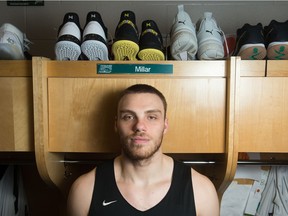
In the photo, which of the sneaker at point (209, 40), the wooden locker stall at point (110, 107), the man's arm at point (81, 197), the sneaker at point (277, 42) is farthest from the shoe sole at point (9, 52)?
the sneaker at point (277, 42)

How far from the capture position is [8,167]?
4.18 ft

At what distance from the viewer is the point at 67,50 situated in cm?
91

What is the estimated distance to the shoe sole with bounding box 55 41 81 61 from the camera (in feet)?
2.95

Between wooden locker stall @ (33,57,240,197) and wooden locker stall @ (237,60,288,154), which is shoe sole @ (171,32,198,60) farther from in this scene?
wooden locker stall @ (237,60,288,154)

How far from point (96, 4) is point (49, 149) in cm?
89

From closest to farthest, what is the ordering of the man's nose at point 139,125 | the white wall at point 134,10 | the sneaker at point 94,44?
the man's nose at point 139,125 → the sneaker at point 94,44 → the white wall at point 134,10

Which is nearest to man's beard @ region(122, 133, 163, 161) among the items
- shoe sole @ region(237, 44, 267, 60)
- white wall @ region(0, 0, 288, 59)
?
shoe sole @ region(237, 44, 267, 60)

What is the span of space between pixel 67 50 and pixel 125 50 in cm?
21

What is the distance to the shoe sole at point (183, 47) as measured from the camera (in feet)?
3.03

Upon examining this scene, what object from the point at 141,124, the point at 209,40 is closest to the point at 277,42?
the point at 209,40

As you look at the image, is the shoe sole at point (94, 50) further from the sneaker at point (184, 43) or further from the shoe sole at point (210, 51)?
the shoe sole at point (210, 51)

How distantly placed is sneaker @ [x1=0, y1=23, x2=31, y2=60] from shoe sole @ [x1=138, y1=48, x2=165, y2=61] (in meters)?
0.45

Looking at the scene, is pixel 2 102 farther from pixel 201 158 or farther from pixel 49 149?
pixel 201 158

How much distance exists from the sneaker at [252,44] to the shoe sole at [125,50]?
1.34 ft
